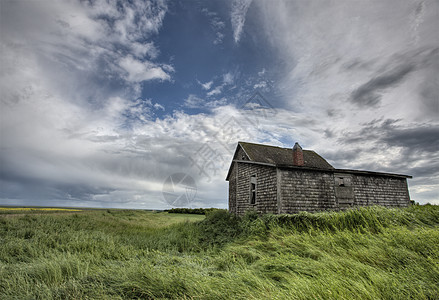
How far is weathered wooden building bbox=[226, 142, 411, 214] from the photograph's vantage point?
13.0 meters

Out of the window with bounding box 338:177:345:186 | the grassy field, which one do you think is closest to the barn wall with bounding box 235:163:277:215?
the window with bounding box 338:177:345:186

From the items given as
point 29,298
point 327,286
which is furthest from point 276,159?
point 29,298

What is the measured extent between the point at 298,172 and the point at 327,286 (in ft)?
35.6

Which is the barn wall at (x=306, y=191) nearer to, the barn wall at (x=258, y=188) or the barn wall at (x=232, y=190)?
the barn wall at (x=258, y=188)

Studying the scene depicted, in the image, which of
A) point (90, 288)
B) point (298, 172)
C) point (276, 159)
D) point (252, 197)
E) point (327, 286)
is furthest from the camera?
point (276, 159)

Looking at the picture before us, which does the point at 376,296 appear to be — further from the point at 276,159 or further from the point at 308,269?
the point at 276,159

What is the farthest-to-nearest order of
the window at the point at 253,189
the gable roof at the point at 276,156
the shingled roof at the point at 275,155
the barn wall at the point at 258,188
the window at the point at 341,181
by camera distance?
the shingled roof at the point at 275,155 → the gable roof at the point at 276,156 → the window at the point at 253,189 → the window at the point at 341,181 → the barn wall at the point at 258,188

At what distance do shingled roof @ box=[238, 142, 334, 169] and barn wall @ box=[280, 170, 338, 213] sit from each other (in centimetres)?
328

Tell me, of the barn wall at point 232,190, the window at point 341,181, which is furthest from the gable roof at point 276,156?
the window at point 341,181

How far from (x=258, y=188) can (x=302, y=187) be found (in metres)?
2.98

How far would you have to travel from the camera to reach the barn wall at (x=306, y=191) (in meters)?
12.9

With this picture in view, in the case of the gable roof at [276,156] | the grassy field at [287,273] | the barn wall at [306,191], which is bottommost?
the grassy field at [287,273]

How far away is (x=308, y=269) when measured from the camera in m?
4.14

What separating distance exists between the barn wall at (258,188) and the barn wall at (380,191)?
6081 mm
